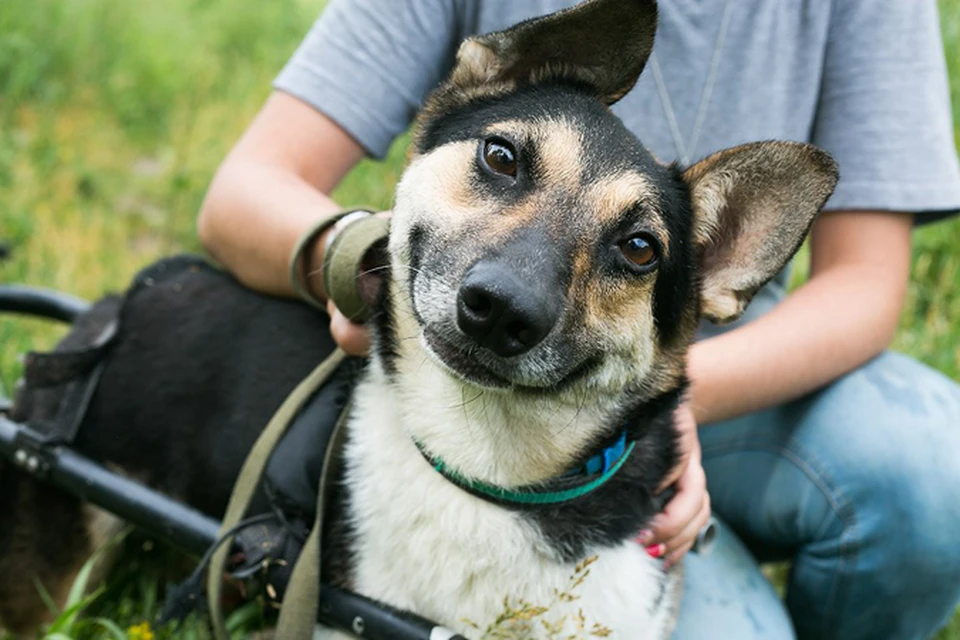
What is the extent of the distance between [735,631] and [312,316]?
1330 millimetres

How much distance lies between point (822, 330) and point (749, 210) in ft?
2.05

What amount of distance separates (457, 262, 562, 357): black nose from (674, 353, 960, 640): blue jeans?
3.68ft

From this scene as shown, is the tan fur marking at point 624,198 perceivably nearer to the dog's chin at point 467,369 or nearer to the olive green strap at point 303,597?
the dog's chin at point 467,369

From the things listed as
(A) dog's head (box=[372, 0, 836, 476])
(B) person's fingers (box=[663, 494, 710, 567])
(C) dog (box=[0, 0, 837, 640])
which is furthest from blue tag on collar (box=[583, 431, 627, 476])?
(B) person's fingers (box=[663, 494, 710, 567])

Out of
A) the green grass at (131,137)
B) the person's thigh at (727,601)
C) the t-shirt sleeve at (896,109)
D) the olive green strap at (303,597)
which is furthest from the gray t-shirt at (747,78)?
the green grass at (131,137)

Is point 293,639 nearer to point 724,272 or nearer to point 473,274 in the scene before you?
point 473,274

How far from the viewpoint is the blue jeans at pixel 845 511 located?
269cm

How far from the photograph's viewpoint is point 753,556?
3.11 meters

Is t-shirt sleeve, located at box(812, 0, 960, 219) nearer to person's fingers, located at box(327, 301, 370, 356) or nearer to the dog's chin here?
the dog's chin

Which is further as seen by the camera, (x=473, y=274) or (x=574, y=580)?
(x=574, y=580)

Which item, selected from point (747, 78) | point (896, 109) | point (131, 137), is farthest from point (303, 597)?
point (131, 137)

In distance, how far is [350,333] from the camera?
2352 mm

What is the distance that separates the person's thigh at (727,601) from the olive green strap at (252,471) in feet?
3.45

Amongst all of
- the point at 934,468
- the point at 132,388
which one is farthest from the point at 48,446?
the point at 934,468
